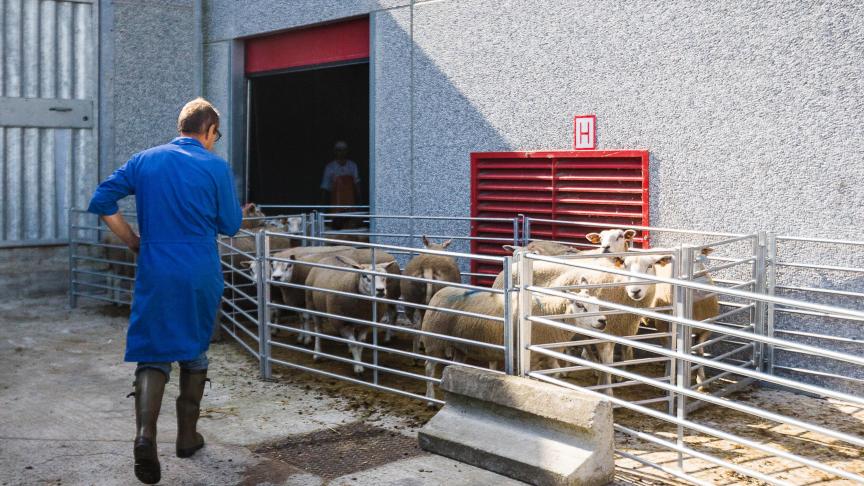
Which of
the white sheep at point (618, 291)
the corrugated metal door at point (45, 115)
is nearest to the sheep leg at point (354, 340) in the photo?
the white sheep at point (618, 291)

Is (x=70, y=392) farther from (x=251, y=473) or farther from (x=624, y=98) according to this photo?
(x=624, y=98)

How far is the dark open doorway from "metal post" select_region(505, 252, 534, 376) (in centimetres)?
946

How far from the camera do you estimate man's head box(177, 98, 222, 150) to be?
17.4 feet

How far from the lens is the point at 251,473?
5219mm

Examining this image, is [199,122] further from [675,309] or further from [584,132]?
[584,132]

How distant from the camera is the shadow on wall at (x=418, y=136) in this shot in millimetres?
10289

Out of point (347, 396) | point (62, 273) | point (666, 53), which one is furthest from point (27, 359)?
point (666, 53)

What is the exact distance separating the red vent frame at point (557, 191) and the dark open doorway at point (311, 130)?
493cm

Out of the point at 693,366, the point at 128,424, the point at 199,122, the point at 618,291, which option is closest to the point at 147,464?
the point at 128,424

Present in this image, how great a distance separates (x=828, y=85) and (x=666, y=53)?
148cm

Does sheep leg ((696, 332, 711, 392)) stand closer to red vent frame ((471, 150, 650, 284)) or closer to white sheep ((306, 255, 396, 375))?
red vent frame ((471, 150, 650, 284))

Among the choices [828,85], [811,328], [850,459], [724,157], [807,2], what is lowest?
[850,459]

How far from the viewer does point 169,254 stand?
502 centimetres

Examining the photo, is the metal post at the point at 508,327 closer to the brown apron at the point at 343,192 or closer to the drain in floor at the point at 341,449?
the drain in floor at the point at 341,449
